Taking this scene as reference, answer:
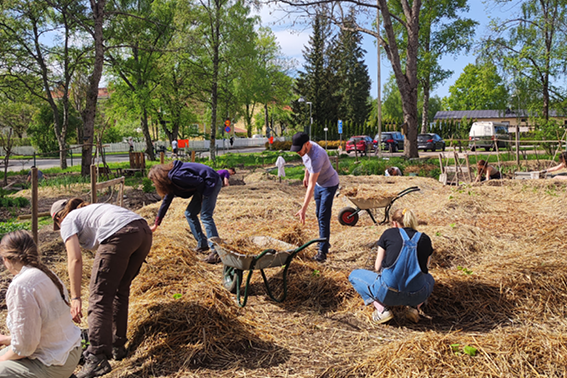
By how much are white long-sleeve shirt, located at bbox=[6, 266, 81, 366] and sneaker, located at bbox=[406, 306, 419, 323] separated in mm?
2635

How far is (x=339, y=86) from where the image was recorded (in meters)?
53.5

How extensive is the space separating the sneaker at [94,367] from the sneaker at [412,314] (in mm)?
2416

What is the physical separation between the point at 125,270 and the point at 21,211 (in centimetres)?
831

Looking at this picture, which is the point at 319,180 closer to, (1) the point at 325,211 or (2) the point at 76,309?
(1) the point at 325,211

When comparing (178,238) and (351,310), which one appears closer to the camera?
(351,310)

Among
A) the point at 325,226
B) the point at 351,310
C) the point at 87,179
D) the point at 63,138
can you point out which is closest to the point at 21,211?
the point at 87,179

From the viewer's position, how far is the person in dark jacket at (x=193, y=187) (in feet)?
15.8

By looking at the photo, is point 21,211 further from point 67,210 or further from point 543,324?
point 543,324

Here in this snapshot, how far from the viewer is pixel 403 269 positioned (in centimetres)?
366

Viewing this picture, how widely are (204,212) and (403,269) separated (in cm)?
253

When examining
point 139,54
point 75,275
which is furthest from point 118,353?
point 139,54

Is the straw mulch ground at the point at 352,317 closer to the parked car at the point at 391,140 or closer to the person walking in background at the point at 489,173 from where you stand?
the person walking in background at the point at 489,173

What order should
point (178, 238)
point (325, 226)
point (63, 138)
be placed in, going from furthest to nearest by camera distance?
1. point (63, 138)
2. point (178, 238)
3. point (325, 226)

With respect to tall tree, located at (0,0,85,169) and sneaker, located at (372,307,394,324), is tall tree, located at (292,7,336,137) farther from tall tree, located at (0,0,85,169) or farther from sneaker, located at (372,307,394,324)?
sneaker, located at (372,307,394,324)
